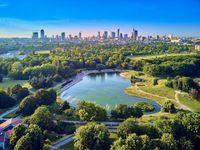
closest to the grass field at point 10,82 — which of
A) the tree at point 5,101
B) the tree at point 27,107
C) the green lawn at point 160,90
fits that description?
the tree at point 5,101

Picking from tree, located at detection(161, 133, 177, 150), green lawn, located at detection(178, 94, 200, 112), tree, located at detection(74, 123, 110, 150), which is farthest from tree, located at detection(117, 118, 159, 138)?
green lawn, located at detection(178, 94, 200, 112)

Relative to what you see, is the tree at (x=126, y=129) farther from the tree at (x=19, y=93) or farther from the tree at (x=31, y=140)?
the tree at (x=19, y=93)

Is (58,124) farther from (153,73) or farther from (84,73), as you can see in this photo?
(84,73)

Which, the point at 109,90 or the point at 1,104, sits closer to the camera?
the point at 1,104

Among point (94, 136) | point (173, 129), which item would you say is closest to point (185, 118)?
point (173, 129)

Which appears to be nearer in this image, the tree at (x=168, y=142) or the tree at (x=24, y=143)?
the tree at (x=168, y=142)
